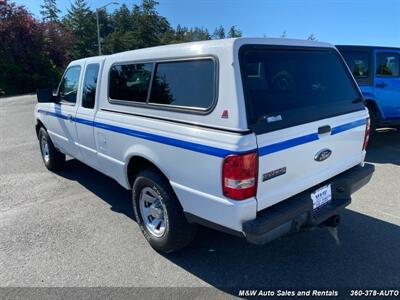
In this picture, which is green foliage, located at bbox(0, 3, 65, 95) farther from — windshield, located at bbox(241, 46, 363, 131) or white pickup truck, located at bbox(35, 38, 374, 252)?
windshield, located at bbox(241, 46, 363, 131)

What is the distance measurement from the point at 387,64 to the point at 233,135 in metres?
5.99

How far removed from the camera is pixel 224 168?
7.98 feet

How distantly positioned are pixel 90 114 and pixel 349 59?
17.0 ft

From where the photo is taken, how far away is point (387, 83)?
674cm

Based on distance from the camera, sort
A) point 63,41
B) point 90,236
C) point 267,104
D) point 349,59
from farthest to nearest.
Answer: point 63,41
point 349,59
point 90,236
point 267,104

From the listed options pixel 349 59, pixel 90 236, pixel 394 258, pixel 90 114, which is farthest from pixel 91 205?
pixel 349 59

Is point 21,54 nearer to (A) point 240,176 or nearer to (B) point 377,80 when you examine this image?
(B) point 377,80

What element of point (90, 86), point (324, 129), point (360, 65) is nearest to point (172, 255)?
point (324, 129)

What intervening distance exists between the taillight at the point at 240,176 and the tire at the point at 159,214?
745 millimetres

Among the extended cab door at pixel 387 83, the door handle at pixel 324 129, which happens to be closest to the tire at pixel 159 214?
the door handle at pixel 324 129

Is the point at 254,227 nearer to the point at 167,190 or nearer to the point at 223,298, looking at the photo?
the point at 223,298

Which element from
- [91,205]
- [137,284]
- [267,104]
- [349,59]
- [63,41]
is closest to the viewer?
[267,104]

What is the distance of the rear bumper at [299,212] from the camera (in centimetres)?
247

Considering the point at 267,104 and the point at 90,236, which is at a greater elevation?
the point at 267,104
